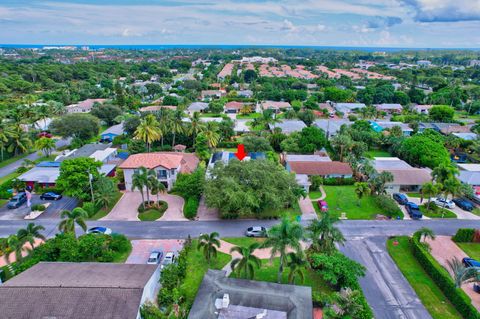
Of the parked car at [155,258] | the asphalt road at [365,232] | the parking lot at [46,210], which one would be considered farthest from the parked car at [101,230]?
the parking lot at [46,210]

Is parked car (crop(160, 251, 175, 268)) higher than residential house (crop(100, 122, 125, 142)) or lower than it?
lower

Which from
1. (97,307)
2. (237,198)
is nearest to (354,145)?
(237,198)

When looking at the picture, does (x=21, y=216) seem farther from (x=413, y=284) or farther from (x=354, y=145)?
(x=354, y=145)

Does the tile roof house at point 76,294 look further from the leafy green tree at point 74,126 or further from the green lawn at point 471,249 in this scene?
the leafy green tree at point 74,126

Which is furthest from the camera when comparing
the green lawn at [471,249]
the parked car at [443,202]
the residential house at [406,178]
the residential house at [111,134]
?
the residential house at [111,134]

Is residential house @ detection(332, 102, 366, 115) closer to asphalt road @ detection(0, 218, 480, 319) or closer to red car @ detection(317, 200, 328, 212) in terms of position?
red car @ detection(317, 200, 328, 212)

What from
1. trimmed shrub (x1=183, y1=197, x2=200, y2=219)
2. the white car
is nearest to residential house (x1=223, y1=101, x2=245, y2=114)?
trimmed shrub (x1=183, y1=197, x2=200, y2=219)
